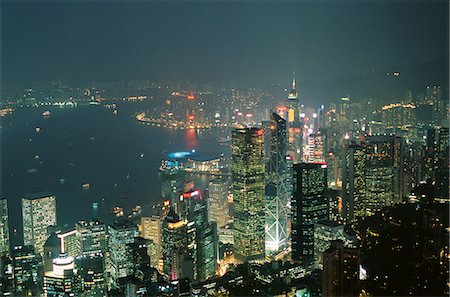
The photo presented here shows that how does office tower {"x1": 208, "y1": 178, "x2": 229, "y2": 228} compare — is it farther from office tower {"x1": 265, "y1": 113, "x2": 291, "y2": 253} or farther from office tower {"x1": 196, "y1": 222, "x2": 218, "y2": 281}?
office tower {"x1": 196, "y1": 222, "x2": 218, "y2": 281}

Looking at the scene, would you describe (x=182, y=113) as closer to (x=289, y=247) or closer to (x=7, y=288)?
(x=289, y=247)

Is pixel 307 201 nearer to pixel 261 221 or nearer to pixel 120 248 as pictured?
pixel 261 221

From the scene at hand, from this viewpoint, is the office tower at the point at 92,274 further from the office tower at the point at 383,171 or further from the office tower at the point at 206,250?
the office tower at the point at 383,171

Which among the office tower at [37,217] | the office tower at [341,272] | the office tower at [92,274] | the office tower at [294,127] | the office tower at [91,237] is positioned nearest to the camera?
the office tower at [341,272]

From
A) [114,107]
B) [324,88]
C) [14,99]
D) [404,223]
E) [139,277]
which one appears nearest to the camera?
[404,223]

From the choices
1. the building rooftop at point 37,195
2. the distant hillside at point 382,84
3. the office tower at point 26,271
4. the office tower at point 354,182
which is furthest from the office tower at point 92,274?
the distant hillside at point 382,84

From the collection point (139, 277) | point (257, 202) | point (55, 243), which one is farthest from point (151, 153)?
point (139, 277)
